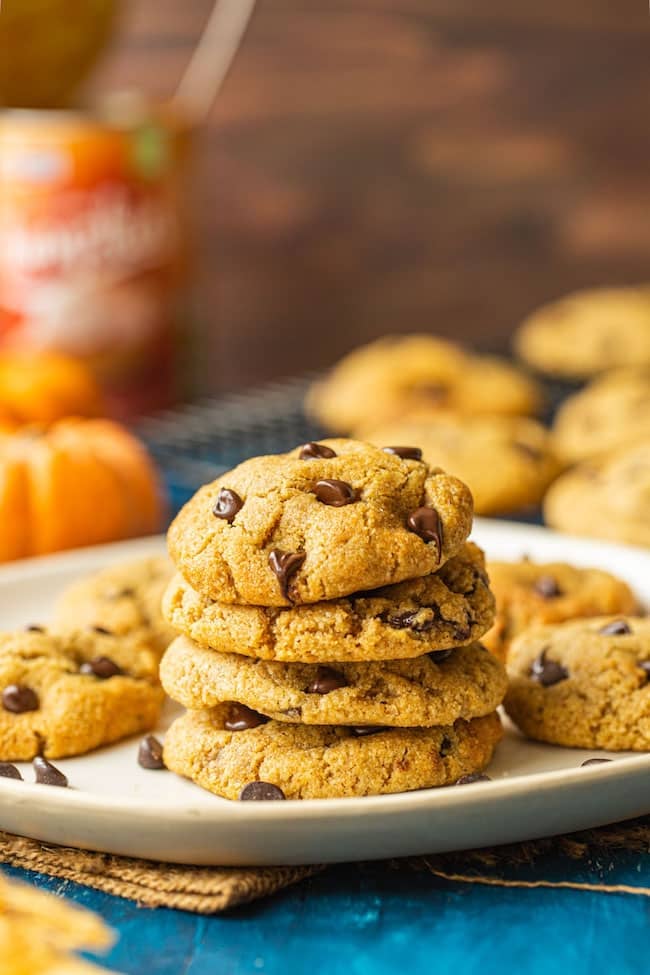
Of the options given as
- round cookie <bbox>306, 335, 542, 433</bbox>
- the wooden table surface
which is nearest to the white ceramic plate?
round cookie <bbox>306, 335, 542, 433</bbox>

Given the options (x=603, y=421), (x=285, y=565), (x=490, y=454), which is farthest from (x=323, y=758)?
(x=603, y=421)

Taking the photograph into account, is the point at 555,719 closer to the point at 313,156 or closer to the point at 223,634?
the point at 223,634

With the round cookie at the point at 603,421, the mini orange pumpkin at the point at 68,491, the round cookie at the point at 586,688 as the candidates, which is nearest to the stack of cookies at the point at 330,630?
the round cookie at the point at 586,688

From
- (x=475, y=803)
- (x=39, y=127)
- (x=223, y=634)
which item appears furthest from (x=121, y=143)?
(x=475, y=803)

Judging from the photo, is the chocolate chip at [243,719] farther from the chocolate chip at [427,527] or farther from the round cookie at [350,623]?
the chocolate chip at [427,527]

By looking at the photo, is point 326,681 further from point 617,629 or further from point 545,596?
point 545,596

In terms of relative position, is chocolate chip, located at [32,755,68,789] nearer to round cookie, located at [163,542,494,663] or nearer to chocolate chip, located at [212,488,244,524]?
round cookie, located at [163,542,494,663]
